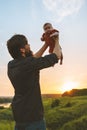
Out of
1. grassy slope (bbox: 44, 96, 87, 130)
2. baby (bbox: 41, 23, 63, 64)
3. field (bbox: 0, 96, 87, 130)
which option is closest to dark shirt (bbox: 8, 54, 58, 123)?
baby (bbox: 41, 23, 63, 64)

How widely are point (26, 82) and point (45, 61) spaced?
48 cm

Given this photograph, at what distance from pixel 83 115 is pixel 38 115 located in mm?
17473

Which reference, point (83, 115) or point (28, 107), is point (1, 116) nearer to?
point (83, 115)

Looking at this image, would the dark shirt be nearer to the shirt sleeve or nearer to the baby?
the shirt sleeve

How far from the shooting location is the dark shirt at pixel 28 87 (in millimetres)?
6480

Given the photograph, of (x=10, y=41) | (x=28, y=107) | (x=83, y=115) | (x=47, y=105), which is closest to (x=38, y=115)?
(x=28, y=107)

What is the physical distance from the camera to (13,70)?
22.3ft

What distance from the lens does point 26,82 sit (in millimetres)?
6629

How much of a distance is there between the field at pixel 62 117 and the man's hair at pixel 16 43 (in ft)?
44.7

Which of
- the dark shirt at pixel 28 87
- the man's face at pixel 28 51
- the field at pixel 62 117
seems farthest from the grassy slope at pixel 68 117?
the dark shirt at pixel 28 87

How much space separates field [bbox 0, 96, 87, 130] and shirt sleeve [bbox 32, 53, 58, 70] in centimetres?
1377

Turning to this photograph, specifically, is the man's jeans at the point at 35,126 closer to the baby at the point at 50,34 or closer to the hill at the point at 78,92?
the baby at the point at 50,34

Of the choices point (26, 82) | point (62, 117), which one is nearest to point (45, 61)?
point (26, 82)

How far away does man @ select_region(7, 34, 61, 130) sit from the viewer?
6.48 m
